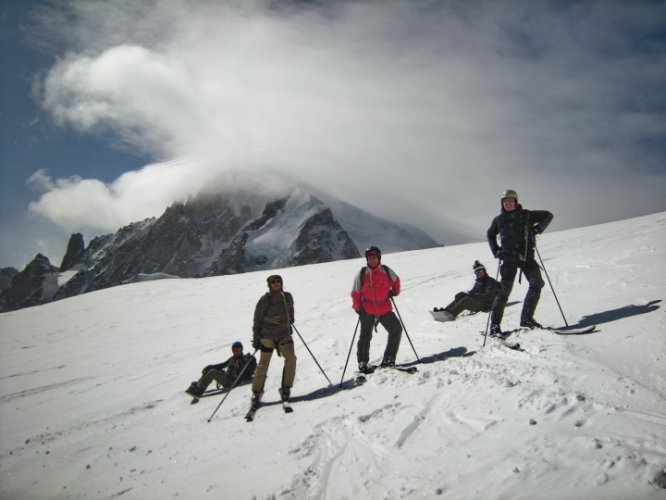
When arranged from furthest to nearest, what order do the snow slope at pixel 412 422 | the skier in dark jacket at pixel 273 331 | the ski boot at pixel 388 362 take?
1. the ski boot at pixel 388 362
2. the skier in dark jacket at pixel 273 331
3. the snow slope at pixel 412 422

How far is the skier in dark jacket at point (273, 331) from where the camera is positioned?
22.0 ft

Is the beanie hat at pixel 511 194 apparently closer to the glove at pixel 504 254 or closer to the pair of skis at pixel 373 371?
the glove at pixel 504 254

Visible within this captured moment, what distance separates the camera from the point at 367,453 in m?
4.25

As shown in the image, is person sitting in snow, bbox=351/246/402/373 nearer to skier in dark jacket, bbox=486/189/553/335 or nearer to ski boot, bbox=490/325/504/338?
ski boot, bbox=490/325/504/338

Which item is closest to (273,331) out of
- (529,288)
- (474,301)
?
(529,288)

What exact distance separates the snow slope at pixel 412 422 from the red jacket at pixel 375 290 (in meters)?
1.24

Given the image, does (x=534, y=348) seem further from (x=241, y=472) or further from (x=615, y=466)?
(x=241, y=472)

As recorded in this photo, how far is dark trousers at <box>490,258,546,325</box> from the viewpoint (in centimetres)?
719

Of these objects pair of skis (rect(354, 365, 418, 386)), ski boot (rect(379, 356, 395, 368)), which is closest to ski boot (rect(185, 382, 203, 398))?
pair of skis (rect(354, 365, 418, 386))

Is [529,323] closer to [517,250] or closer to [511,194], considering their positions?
[517,250]

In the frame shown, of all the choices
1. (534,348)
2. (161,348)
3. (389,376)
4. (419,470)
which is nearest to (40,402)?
(161,348)

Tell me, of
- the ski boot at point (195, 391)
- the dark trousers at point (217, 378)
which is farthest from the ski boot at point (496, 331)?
the ski boot at point (195, 391)

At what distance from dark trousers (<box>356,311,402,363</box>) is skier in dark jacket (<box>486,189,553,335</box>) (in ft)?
6.18

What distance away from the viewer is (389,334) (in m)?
7.11
